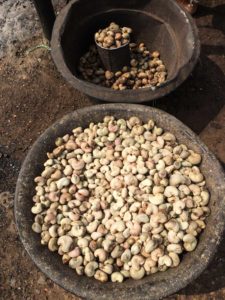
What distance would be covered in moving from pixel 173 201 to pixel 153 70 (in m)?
1.14

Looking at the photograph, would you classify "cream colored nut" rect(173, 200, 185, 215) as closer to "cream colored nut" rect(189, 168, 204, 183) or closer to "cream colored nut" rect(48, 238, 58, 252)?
"cream colored nut" rect(189, 168, 204, 183)

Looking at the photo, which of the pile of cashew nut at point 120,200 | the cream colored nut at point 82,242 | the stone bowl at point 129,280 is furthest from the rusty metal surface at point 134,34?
the cream colored nut at point 82,242

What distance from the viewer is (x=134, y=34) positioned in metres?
2.72

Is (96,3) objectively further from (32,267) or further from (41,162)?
(32,267)

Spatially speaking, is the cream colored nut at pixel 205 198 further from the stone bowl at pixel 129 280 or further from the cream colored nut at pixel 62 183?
the cream colored nut at pixel 62 183

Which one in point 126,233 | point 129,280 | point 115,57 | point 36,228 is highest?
point 115,57

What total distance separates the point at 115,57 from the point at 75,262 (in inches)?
55.6

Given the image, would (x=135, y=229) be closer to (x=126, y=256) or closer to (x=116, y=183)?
(x=126, y=256)

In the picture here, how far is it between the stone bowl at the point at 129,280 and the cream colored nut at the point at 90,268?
0.03 meters

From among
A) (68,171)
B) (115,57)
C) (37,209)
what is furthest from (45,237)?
(115,57)

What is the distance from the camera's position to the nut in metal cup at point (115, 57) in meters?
2.37

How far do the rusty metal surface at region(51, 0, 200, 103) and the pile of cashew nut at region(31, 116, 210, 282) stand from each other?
0.26m

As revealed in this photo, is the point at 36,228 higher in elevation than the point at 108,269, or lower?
higher

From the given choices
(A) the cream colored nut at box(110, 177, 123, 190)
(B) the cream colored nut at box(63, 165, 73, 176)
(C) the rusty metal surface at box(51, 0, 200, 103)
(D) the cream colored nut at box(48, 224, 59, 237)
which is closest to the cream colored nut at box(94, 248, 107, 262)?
(D) the cream colored nut at box(48, 224, 59, 237)
